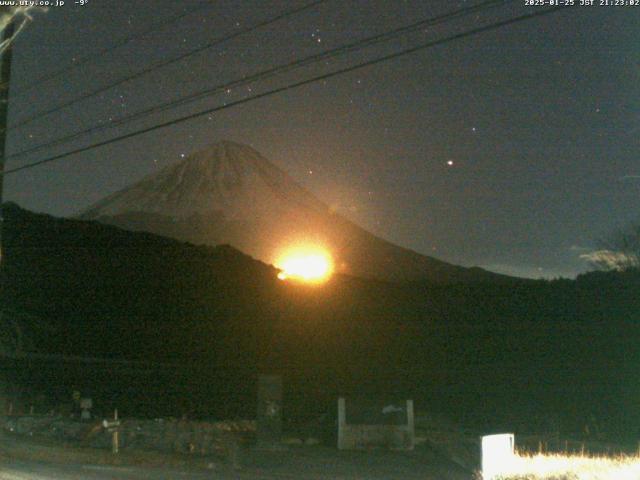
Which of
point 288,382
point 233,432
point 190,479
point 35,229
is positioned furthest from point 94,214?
point 190,479

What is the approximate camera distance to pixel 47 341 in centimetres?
5312

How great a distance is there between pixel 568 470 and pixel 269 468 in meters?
7.37

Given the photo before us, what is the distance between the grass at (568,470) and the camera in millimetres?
12414

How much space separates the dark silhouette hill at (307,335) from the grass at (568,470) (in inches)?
658

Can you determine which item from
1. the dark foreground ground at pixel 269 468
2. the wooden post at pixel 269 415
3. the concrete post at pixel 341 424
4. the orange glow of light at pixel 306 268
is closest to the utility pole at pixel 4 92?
the dark foreground ground at pixel 269 468

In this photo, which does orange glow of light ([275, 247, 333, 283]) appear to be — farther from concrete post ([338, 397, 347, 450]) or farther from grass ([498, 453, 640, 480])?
grass ([498, 453, 640, 480])

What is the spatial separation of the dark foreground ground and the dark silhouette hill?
41.0ft

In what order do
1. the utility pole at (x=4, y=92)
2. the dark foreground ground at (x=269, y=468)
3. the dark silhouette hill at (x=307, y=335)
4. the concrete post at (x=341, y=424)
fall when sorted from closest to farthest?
the utility pole at (x=4, y=92) < the dark foreground ground at (x=269, y=468) < the concrete post at (x=341, y=424) < the dark silhouette hill at (x=307, y=335)

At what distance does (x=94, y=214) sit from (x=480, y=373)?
7409 cm

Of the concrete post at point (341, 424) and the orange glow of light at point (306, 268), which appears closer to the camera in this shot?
the concrete post at point (341, 424)

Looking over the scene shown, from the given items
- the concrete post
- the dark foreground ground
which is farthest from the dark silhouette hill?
the dark foreground ground

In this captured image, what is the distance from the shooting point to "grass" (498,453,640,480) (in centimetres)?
1241

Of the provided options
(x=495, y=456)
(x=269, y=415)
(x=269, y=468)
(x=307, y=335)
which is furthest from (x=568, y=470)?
(x=307, y=335)

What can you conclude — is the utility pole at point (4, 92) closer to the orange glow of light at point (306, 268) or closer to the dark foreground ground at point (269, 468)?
the dark foreground ground at point (269, 468)
